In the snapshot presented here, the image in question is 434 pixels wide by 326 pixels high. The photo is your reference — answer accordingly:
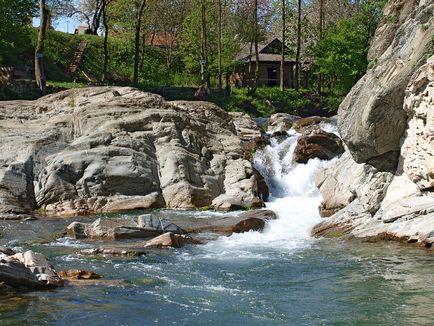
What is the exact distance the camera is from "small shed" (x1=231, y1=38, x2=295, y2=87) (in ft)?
207

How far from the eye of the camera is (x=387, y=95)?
18.9 m

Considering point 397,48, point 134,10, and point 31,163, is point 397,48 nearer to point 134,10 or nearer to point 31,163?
point 31,163

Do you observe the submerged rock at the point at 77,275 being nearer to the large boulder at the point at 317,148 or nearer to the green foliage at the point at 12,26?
the large boulder at the point at 317,148

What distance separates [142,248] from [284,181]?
1222 centimetres

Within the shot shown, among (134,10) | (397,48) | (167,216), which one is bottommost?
(167,216)

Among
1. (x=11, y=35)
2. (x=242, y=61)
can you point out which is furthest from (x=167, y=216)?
(x=242, y=61)

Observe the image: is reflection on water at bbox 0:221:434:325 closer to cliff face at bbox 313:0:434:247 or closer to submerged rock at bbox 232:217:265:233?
cliff face at bbox 313:0:434:247

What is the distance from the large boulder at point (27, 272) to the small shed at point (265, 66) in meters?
50.0

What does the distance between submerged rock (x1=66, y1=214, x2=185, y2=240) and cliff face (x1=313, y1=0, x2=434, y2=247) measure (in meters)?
4.55

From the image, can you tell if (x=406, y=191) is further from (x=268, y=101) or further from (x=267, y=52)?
(x=267, y=52)

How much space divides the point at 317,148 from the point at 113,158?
857 centimetres

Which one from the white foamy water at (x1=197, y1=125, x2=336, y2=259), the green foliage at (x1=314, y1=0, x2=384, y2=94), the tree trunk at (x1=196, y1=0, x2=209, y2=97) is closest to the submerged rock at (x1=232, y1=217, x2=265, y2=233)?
the white foamy water at (x1=197, y1=125, x2=336, y2=259)

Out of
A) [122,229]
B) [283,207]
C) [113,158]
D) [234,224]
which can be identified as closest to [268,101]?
[283,207]

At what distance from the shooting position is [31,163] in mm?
25078
